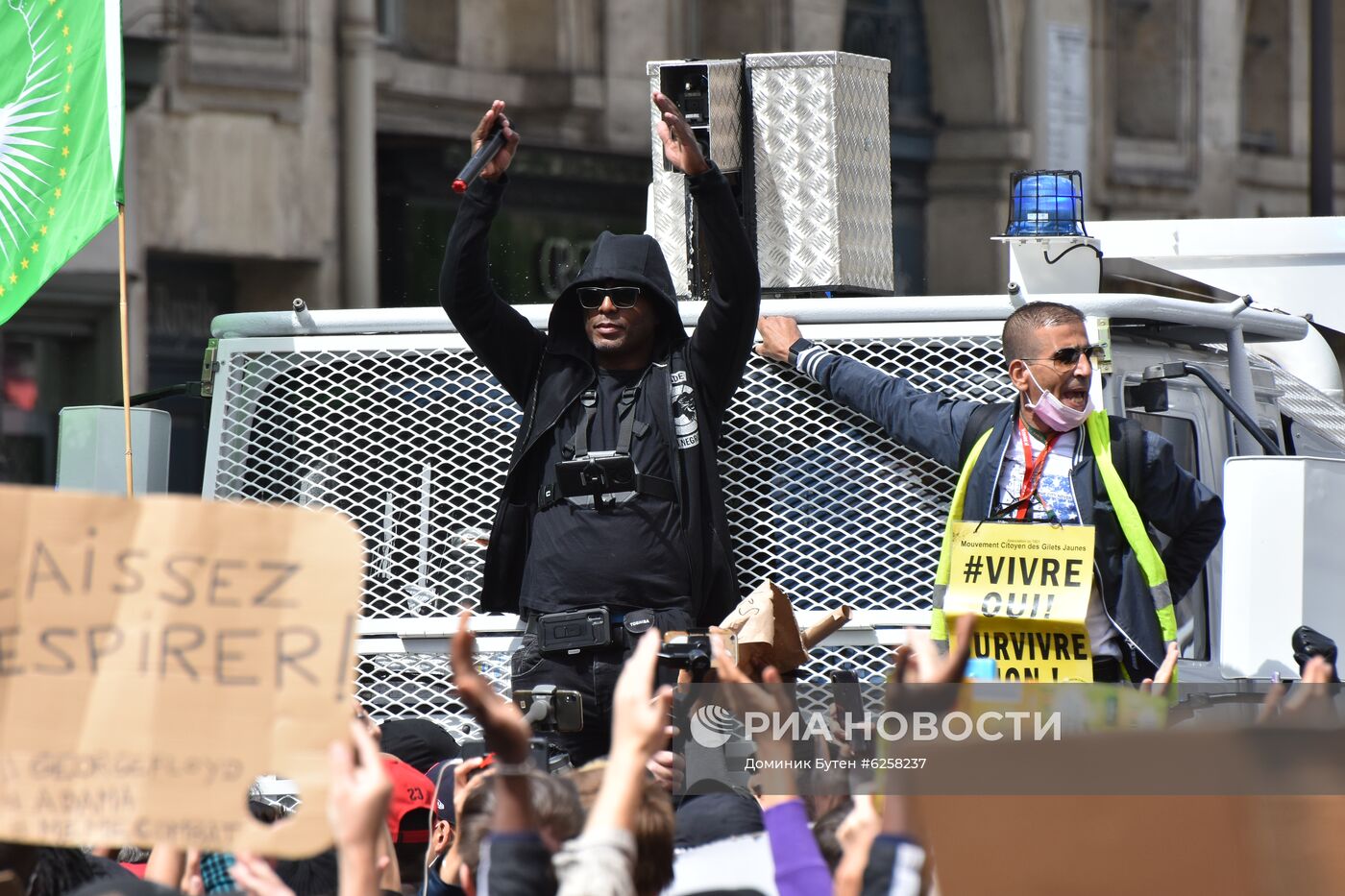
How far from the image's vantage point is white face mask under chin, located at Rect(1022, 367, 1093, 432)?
5.18 meters

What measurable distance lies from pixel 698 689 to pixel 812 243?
1.76m

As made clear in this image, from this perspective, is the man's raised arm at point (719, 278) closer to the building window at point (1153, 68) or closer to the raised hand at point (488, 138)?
the raised hand at point (488, 138)

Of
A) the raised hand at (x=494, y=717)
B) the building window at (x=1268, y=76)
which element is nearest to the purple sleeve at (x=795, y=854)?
the raised hand at (x=494, y=717)

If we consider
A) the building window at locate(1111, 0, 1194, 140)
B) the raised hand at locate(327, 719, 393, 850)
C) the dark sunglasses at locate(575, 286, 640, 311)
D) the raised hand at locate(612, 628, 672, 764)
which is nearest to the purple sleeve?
the raised hand at locate(612, 628, 672, 764)

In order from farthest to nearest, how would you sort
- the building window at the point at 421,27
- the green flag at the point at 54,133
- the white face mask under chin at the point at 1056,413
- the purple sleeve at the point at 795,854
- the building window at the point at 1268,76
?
the building window at the point at 1268,76 → the building window at the point at 421,27 → the green flag at the point at 54,133 → the white face mask under chin at the point at 1056,413 → the purple sleeve at the point at 795,854

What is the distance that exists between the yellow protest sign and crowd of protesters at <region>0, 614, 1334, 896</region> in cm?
123

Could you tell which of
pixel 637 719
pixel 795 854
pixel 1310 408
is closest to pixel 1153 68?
pixel 1310 408

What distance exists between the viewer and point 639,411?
536 centimetres

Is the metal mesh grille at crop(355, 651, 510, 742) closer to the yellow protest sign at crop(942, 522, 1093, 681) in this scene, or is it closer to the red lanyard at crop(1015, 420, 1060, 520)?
the yellow protest sign at crop(942, 522, 1093, 681)

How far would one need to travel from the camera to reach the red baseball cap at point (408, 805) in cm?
481

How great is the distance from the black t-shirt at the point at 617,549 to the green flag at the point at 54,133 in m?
1.41

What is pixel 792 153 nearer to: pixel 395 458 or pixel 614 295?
pixel 614 295

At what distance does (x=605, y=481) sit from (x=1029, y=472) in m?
1.10

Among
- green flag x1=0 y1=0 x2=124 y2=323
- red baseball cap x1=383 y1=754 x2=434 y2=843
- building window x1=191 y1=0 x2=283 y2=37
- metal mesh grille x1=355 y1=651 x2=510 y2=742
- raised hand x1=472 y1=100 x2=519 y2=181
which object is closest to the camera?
red baseball cap x1=383 y1=754 x2=434 y2=843
